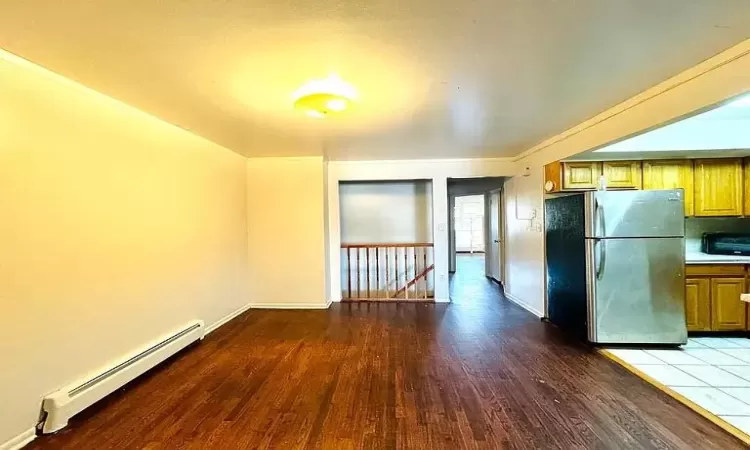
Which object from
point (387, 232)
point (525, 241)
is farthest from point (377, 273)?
point (525, 241)

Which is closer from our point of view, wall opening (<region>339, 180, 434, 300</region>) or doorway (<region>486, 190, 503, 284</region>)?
wall opening (<region>339, 180, 434, 300</region>)

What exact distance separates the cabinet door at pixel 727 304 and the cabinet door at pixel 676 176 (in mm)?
777

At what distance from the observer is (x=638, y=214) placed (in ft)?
10.8

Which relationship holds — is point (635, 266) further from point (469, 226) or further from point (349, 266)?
point (469, 226)

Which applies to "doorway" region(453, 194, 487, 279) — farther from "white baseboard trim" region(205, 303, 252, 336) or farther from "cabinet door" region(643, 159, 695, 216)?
"white baseboard trim" region(205, 303, 252, 336)

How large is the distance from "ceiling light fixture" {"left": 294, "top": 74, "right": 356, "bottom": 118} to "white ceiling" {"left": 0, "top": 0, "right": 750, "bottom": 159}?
8 centimetres

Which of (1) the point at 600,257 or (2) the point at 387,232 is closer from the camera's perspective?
(1) the point at 600,257

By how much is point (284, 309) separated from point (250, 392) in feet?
8.41

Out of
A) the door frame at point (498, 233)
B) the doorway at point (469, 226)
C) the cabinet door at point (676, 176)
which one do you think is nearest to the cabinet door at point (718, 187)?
the cabinet door at point (676, 176)

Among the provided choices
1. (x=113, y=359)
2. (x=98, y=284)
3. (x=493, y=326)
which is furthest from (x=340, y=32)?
(x=493, y=326)

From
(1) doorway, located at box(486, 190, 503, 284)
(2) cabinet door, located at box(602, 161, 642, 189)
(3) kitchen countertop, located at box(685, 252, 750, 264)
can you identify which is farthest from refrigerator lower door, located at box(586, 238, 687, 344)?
(1) doorway, located at box(486, 190, 503, 284)

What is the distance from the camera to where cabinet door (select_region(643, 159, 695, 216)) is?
3.80 meters

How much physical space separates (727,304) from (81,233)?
19.0 ft

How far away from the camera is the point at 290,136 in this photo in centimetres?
379
